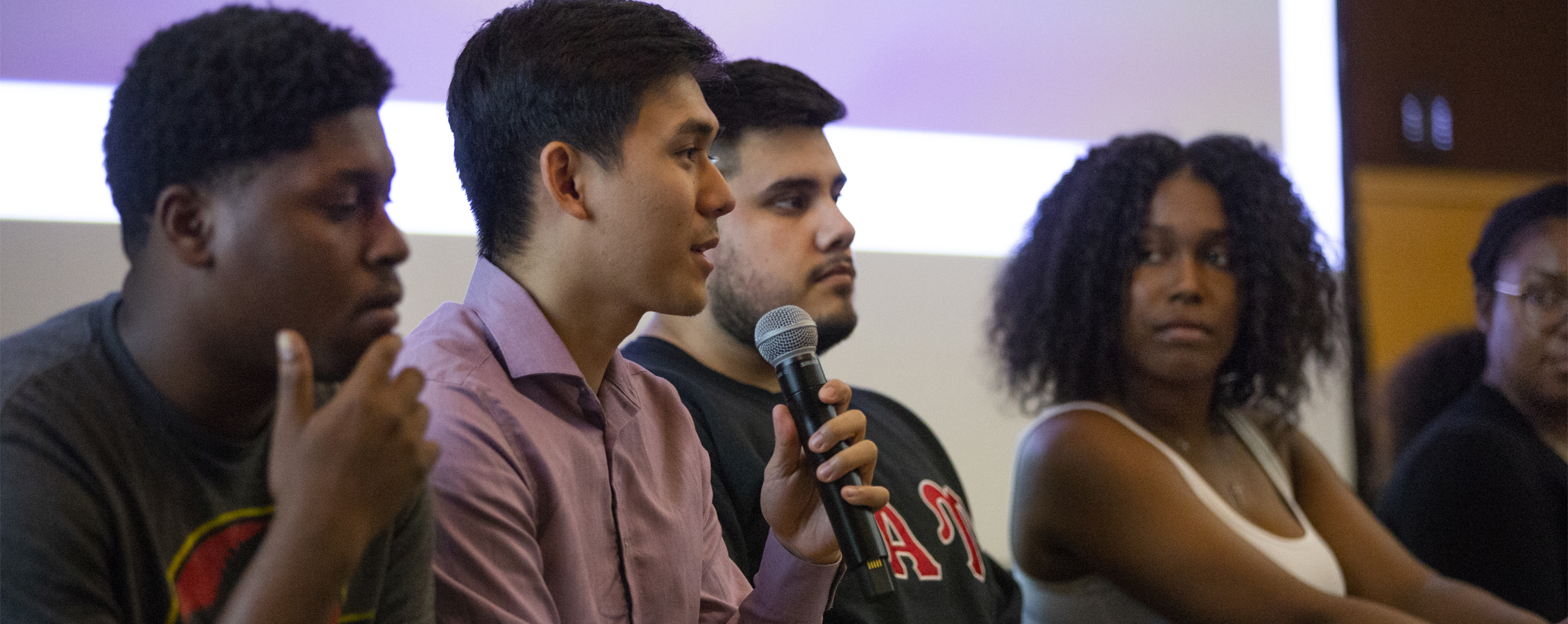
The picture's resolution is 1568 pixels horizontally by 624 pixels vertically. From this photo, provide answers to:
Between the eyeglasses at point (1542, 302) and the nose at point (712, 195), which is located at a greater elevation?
the nose at point (712, 195)

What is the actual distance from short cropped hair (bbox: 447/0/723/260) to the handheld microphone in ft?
0.77

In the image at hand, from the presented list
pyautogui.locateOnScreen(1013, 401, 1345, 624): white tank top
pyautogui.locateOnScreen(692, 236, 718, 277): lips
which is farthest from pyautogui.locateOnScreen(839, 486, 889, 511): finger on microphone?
pyautogui.locateOnScreen(1013, 401, 1345, 624): white tank top

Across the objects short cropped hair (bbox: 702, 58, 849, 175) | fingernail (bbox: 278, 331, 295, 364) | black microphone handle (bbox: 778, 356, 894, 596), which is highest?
short cropped hair (bbox: 702, 58, 849, 175)

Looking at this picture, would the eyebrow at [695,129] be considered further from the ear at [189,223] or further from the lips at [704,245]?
the ear at [189,223]

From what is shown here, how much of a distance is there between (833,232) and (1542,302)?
1488 mm

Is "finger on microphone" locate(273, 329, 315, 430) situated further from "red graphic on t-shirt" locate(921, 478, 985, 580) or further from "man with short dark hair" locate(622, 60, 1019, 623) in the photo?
"red graphic on t-shirt" locate(921, 478, 985, 580)

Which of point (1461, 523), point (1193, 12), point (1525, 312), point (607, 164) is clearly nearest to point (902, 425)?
point (607, 164)

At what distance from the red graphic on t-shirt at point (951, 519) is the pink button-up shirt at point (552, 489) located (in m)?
0.42

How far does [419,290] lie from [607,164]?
1025mm

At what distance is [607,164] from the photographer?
1.07 metres

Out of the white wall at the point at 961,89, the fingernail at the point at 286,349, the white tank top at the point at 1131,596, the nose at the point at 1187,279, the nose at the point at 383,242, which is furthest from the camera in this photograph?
the white wall at the point at 961,89

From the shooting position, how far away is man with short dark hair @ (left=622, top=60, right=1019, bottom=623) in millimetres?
1538

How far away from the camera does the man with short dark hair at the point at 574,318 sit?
959 mm

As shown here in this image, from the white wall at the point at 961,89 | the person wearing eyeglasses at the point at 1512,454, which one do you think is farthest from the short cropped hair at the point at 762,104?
the person wearing eyeglasses at the point at 1512,454
